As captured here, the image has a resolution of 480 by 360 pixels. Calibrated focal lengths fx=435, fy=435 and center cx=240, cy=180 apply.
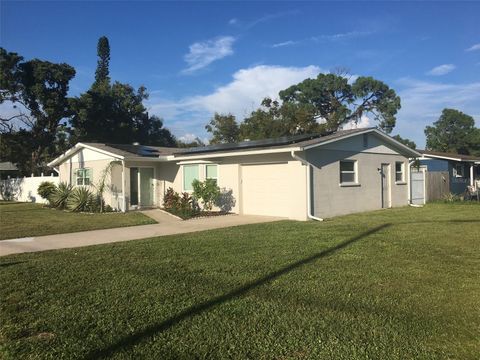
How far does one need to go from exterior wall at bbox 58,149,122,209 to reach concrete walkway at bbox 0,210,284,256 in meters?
4.62

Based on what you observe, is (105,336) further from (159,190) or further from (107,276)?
(159,190)

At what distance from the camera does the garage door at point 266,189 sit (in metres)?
16.3

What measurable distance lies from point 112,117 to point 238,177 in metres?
27.3

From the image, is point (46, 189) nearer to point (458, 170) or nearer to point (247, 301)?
point (247, 301)

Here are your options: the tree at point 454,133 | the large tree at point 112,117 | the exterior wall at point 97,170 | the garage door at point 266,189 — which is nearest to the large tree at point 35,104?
the large tree at point 112,117

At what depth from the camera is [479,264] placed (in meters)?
7.74

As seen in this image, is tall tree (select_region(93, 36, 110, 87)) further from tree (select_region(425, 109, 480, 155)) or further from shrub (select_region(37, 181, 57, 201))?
tree (select_region(425, 109, 480, 155))

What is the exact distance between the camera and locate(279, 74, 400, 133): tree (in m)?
52.5

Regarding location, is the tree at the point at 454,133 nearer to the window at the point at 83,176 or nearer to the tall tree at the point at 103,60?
the tall tree at the point at 103,60

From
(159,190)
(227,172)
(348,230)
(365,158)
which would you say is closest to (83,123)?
(159,190)

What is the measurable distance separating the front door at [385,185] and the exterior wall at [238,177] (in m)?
5.83

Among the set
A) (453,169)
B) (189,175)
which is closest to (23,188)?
(189,175)

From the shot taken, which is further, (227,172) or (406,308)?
(227,172)

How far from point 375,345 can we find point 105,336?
2.79 meters
